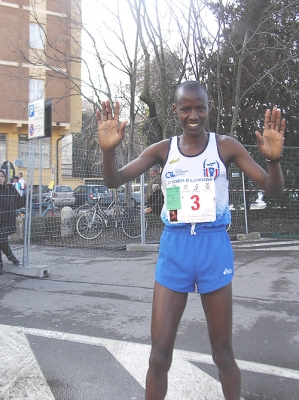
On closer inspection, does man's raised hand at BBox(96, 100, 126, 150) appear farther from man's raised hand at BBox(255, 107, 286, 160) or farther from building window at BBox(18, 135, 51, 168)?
building window at BBox(18, 135, 51, 168)

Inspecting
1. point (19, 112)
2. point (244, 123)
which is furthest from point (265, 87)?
point (19, 112)

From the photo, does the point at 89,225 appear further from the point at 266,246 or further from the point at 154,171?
the point at 266,246

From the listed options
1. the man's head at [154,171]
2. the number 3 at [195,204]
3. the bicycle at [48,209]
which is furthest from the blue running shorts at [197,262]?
the bicycle at [48,209]

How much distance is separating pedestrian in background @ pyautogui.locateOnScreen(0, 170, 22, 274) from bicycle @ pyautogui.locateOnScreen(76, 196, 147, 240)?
8.03ft

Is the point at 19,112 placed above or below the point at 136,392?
above

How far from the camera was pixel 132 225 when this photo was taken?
9.65 metres

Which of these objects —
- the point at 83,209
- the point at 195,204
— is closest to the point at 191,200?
the point at 195,204

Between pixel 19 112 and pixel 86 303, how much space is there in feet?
79.9

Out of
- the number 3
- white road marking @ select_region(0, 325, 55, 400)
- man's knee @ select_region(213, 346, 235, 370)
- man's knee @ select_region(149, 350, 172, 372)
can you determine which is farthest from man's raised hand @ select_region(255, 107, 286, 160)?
white road marking @ select_region(0, 325, 55, 400)

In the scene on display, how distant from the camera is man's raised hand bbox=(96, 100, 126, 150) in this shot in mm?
2314

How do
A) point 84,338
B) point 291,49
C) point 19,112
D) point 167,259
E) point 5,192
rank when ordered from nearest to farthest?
point 167,259 → point 84,338 → point 5,192 → point 291,49 → point 19,112

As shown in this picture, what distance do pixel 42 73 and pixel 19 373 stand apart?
23786 mm

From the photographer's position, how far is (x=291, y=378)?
3.06 m

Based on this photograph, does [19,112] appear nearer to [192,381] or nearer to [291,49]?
[291,49]
